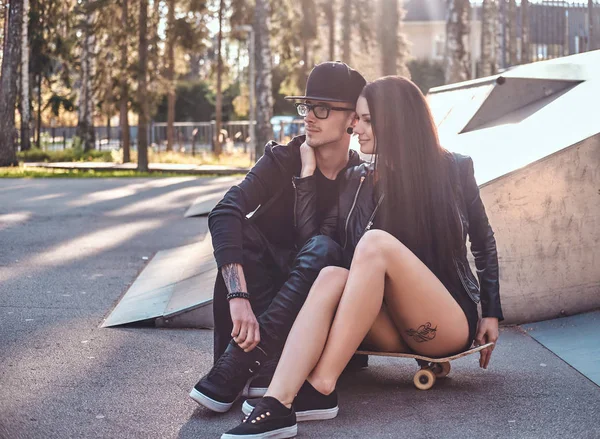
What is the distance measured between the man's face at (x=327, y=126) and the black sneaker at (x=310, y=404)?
1.12m

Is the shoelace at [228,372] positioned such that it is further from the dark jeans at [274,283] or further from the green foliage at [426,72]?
the green foliage at [426,72]

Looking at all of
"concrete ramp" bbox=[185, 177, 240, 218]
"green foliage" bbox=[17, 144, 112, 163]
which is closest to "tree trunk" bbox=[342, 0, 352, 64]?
"green foliage" bbox=[17, 144, 112, 163]

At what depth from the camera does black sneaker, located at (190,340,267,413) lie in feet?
13.0

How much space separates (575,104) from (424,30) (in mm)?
65425

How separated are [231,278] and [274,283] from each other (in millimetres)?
344

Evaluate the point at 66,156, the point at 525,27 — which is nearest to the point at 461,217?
the point at 66,156

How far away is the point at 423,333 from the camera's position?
4062 millimetres

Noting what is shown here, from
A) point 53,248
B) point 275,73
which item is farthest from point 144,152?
point 275,73

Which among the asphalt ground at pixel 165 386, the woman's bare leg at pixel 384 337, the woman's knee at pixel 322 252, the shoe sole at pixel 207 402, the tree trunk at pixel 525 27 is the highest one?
the tree trunk at pixel 525 27

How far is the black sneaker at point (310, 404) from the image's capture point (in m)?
3.89

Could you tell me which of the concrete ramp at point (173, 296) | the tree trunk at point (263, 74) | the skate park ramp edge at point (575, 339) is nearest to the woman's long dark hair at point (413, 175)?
the skate park ramp edge at point (575, 339)

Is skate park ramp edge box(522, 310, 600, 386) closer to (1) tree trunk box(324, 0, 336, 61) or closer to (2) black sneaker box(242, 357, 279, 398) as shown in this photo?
(2) black sneaker box(242, 357, 279, 398)

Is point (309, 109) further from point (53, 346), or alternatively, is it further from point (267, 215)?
point (53, 346)

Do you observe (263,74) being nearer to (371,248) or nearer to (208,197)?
(208,197)
